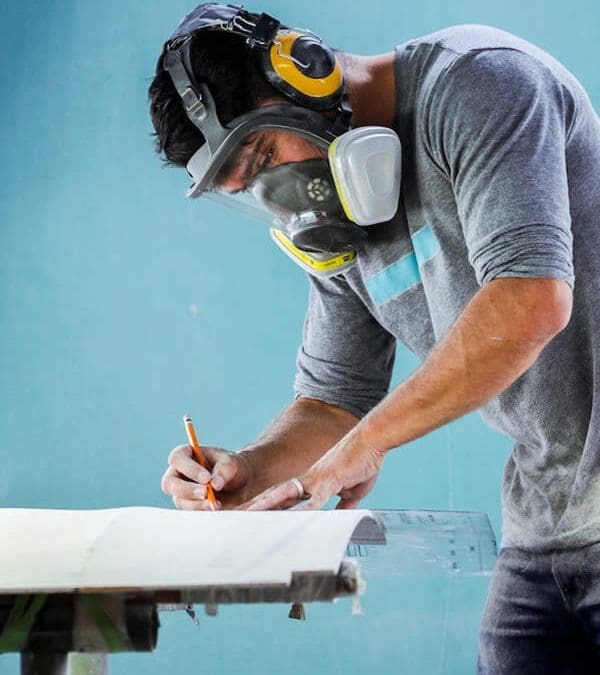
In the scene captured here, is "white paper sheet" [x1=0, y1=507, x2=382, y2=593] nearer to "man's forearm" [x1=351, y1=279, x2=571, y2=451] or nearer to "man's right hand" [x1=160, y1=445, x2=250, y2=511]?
"man's forearm" [x1=351, y1=279, x2=571, y2=451]

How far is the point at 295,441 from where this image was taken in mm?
1783

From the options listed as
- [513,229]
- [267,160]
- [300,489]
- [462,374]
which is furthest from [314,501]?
[267,160]

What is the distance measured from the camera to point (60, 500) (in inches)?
111

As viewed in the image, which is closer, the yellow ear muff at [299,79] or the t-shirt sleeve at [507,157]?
the t-shirt sleeve at [507,157]

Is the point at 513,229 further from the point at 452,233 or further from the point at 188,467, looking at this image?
the point at 188,467

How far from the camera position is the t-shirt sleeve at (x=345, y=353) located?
1.85 m

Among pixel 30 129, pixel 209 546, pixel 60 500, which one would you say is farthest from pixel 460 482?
pixel 209 546

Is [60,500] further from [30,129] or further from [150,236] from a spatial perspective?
[30,129]

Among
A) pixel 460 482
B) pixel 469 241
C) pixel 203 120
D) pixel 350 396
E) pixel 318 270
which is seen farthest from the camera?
pixel 460 482

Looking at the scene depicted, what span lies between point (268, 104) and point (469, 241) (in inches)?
14.6

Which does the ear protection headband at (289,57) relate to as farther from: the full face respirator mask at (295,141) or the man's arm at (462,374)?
the man's arm at (462,374)

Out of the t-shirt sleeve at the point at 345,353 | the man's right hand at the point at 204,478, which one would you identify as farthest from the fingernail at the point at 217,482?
the t-shirt sleeve at the point at 345,353

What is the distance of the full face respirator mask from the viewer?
1.45 meters

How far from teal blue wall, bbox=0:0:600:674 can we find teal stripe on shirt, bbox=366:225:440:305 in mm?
1093
